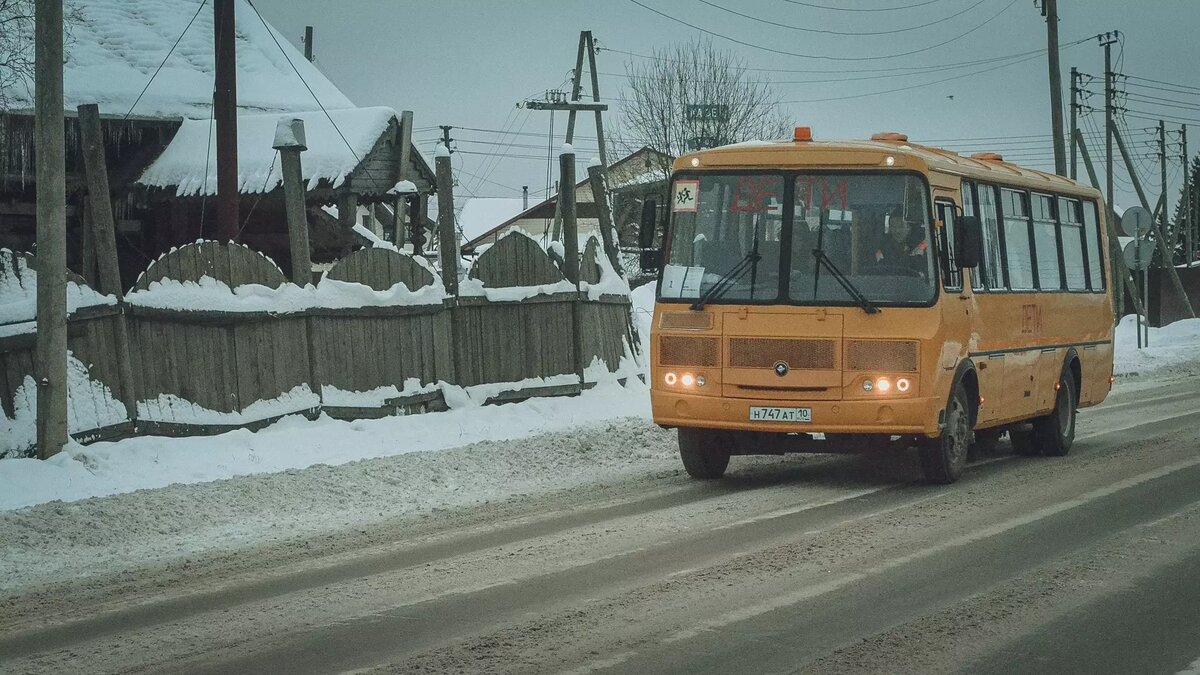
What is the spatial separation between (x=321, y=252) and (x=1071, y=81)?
35140 millimetres

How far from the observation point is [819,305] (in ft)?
37.7

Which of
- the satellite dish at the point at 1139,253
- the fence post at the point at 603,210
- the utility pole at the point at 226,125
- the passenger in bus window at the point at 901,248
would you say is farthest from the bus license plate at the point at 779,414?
the satellite dish at the point at 1139,253

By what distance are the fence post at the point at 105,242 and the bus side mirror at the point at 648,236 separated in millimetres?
4499

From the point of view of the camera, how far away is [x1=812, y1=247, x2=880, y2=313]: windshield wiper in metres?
11.4

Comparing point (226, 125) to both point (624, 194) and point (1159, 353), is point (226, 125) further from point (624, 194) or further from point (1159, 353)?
point (624, 194)

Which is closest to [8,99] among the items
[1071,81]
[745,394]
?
[745,394]

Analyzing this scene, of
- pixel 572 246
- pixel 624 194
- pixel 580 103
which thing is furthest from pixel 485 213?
pixel 572 246

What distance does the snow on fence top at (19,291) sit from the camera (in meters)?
11.5

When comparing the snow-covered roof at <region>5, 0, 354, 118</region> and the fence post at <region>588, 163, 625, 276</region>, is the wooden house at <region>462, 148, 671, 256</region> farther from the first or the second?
the fence post at <region>588, 163, 625, 276</region>

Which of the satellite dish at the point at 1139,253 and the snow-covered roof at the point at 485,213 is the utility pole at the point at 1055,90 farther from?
the snow-covered roof at the point at 485,213

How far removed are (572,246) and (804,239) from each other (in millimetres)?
7356

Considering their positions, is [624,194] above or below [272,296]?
above

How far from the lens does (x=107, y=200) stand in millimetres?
12359

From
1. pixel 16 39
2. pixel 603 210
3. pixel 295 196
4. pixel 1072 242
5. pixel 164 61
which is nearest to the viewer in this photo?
pixel 295 196
